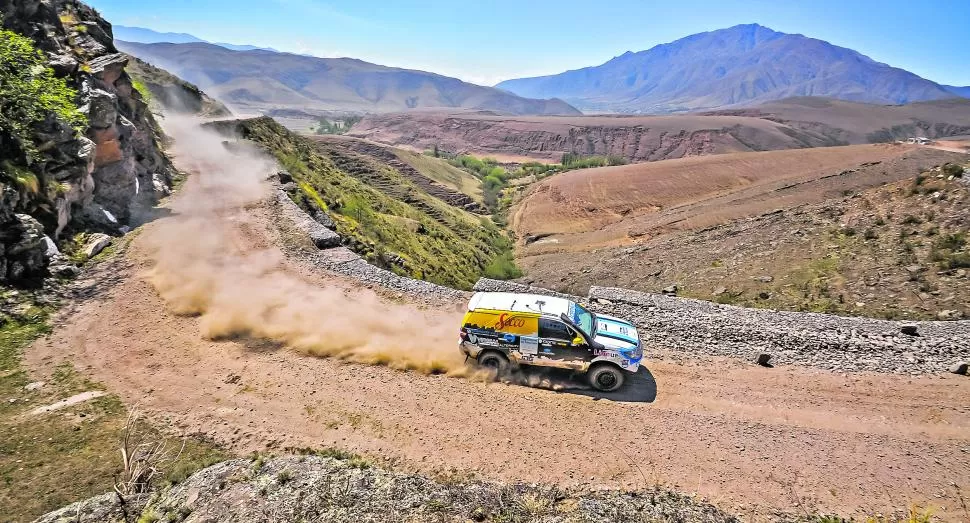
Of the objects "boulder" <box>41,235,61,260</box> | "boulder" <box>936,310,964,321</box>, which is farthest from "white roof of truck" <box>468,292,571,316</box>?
"boulder" <box>936,310,964,321</box>

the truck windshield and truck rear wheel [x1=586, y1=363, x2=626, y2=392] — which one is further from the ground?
the truck windshield

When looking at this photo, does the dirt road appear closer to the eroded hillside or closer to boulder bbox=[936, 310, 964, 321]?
boulder bbox=[936, 310, 964, 321]

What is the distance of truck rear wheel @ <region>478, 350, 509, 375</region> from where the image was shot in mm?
12531

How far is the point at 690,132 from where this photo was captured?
14212 cm

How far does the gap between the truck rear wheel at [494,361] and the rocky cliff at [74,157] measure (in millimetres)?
14199

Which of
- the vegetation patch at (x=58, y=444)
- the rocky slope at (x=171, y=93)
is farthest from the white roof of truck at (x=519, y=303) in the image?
the rocky slope at (x=171, y=93)

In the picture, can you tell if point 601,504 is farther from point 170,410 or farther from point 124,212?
point 124,212

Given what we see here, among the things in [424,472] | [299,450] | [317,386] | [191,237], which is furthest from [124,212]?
[424,472]

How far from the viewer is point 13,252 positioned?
14.3m

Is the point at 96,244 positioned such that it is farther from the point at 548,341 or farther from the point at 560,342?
the point at 560,342

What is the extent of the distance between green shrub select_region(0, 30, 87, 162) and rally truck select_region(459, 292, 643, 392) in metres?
17.4

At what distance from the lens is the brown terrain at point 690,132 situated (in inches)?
5423

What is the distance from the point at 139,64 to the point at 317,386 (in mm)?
67811

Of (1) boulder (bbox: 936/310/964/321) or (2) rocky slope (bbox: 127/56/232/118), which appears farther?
(2) rocky slope (bbox: 127/56/232/118)
